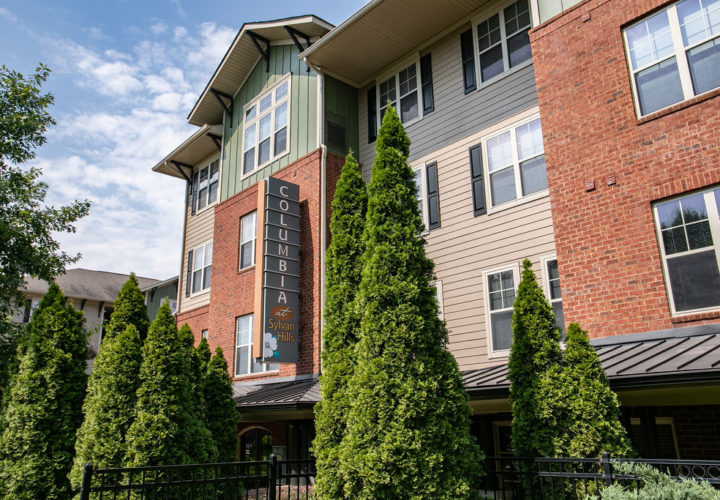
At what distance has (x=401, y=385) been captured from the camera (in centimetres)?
661

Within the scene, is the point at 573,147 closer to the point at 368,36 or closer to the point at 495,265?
the point at 495,265

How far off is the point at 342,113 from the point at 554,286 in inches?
318

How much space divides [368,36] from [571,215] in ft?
25.2

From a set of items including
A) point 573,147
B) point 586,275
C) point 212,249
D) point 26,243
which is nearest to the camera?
point 586,275

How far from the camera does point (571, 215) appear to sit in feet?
31.8

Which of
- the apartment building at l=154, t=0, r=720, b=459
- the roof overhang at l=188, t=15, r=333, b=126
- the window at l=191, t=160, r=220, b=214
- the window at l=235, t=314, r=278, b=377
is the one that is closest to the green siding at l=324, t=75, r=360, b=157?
the apartment building at l=154, t=0, r=720, b=459

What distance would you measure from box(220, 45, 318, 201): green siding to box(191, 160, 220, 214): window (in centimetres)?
168

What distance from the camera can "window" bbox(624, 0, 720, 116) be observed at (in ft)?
28.3

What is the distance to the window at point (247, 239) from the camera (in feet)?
54.7

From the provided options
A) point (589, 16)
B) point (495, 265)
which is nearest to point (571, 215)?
point (495, 265)


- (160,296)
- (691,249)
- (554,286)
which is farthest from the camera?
(160,296)

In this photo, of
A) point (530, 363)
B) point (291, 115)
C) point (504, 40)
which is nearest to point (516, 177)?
point (504, 40)

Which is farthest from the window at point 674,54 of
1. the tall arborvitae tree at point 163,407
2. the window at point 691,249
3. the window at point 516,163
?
the tall arborvitae tree at point 163,407

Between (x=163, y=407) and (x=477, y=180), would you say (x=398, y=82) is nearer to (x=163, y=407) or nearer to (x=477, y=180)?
(x=477, y=180)
